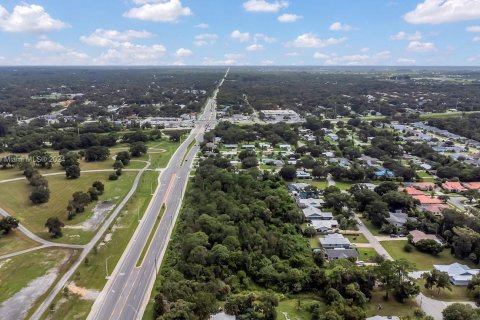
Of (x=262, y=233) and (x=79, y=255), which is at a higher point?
(x=262, y=233)

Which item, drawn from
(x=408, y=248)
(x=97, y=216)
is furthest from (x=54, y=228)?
(x=408, y=248)

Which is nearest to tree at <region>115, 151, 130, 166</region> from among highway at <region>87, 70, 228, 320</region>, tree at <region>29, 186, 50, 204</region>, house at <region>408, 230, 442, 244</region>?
highway at <region>87, 70, 228, 320</region>

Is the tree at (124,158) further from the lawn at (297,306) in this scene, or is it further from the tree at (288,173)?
the lawn at (297,306)

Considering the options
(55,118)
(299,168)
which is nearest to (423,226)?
(299,168)

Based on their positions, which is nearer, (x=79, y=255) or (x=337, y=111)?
(x=79, y=255)

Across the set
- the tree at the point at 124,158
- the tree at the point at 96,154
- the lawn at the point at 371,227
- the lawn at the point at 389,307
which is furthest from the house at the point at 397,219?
the tree at the point at 96,154

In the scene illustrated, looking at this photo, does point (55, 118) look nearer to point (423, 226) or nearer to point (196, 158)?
point (196, 158)
